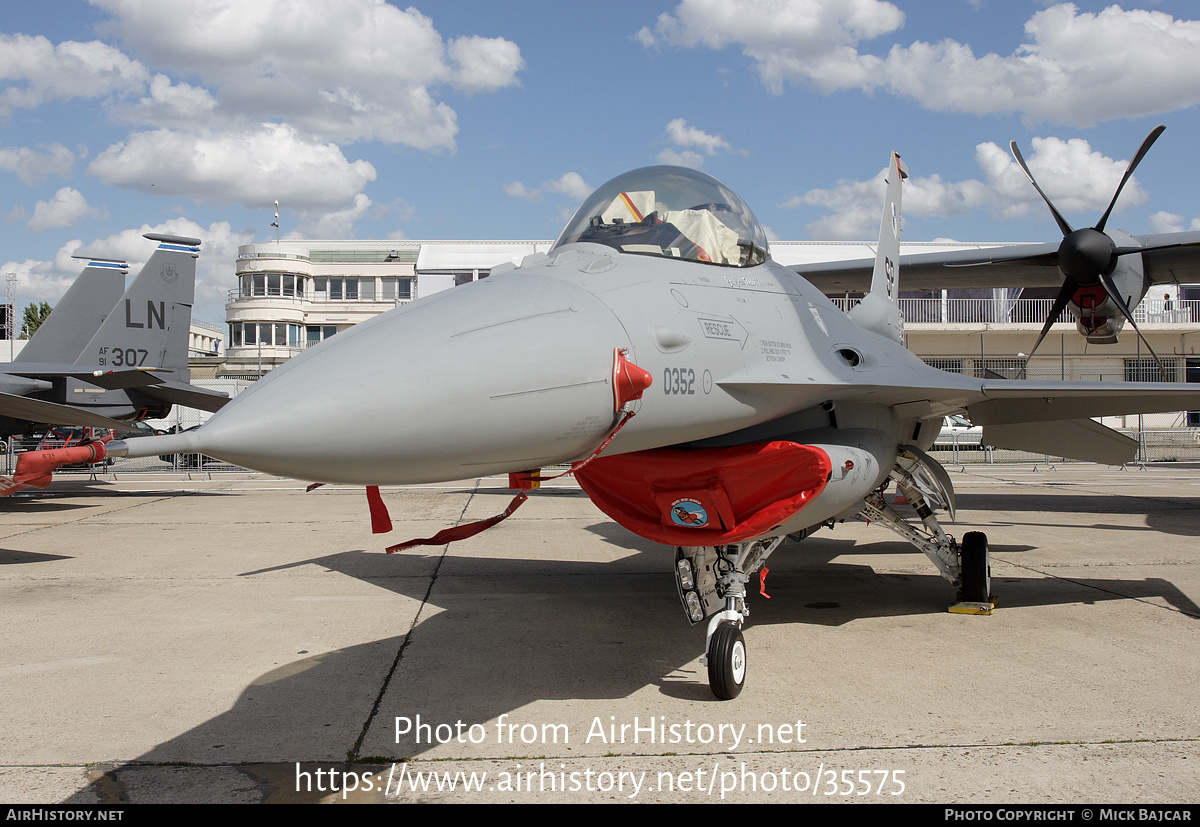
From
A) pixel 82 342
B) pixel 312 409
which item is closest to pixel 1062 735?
pixel 312 409

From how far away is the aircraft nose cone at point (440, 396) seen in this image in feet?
7.54

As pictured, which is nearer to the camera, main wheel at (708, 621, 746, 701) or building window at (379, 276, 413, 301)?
main wheel at (708, 621, 746, 701)

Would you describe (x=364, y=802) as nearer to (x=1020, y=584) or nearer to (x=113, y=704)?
(x=113, y=704)

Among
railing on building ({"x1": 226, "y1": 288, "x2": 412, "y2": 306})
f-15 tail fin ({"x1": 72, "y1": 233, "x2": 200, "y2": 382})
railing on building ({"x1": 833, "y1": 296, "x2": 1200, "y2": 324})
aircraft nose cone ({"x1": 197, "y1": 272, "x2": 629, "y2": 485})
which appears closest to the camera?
aircraft nose cone ({"x1": 197, "y1": 272, "x2": 629, "y2": 485})

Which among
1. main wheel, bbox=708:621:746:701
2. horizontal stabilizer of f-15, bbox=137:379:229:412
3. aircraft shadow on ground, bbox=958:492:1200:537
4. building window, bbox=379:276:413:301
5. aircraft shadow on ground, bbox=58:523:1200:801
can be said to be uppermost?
building window, bbox=379:276:413:301

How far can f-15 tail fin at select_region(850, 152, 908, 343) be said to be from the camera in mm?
7156

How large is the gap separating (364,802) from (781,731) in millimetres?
1932

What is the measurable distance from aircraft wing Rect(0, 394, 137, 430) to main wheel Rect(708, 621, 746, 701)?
7.05m

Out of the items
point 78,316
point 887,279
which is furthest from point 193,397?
point 887,279

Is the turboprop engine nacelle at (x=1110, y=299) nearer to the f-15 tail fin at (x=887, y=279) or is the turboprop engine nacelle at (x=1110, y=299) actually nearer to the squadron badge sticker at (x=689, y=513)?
the f-15 tail fin at (x=887, y=279)

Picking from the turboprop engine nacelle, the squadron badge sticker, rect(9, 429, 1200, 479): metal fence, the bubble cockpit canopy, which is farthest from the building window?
the squadron badge sticker

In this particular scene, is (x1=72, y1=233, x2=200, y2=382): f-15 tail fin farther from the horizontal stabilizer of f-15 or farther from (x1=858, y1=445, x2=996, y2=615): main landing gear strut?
(x1=858, y1=445, x2=996, y2=615): main landing gear strut

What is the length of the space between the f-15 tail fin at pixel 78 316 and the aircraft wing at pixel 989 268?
13.6 meters

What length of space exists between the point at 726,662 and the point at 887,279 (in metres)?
5.41
